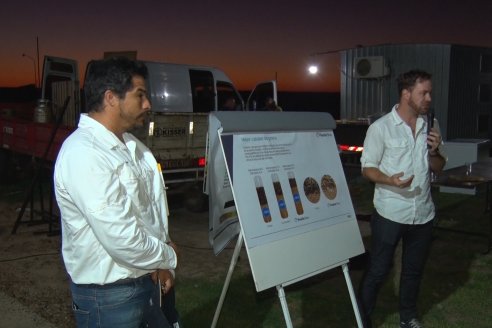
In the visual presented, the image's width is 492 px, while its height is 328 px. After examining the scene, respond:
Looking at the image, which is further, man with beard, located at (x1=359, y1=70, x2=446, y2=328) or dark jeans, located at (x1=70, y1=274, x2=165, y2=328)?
man with beard, located at (x1=359, y1=70, x2=446, y2=328)

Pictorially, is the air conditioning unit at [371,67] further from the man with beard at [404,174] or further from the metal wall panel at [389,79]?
the man with beard at [404,174]

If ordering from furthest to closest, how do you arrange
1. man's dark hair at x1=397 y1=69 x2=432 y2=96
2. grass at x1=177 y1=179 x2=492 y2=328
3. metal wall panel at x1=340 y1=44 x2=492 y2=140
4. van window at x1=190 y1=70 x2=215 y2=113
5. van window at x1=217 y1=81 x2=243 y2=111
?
metal wall panel at x1=340 y1=44 x2=492 y2=140
van window at x1=217 y1=81 x2=243 y2=111
van window at x1=190 y1=70 x2=215 y2=113
grass at x1=177 y1=179 x2=492 y2=328
man's dark hair at x1=397 y1=69 x2=432 y2=96

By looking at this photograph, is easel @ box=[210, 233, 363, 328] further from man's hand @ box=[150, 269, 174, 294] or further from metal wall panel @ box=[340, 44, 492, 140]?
metal wall panel @ box=[340, 44, 492, 140]

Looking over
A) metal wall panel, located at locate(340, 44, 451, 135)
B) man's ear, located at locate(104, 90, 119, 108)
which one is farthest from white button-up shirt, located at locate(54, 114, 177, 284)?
metal wall panel, located at locate(340, 44, 451, 135)

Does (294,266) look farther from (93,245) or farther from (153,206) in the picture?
(93,245)

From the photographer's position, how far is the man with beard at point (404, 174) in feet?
12.2

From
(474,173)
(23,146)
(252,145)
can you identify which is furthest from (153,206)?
(23,146)

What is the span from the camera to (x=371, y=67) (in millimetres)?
13555

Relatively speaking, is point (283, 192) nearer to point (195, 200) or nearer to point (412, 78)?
point (412, 78)

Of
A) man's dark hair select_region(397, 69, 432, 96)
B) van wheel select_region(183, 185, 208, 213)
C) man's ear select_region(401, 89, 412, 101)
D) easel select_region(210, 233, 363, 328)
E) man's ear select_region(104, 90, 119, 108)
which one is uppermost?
man's dark hair select_region(397, 69, 432, 96)

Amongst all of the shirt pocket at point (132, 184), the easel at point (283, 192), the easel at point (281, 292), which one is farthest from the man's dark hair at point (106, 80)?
the easel at point (281, 292)

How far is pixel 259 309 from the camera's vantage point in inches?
184

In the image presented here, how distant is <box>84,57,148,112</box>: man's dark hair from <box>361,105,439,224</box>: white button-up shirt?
87.3 inches

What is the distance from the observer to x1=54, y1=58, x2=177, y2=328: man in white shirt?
1959mm
